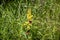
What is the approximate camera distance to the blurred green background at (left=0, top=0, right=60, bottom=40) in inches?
125

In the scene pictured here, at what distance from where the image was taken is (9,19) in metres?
3.27

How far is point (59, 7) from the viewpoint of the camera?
11.9 feet

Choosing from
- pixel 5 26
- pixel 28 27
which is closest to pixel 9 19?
pixel 5 26

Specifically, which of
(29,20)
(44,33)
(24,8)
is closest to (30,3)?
(24,8)

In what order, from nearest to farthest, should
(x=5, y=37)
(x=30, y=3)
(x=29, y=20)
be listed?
(x=5, y=37), (x=29, y=20), (x=30, y=3)

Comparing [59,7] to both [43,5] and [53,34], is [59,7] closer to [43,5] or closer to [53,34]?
[43,5]

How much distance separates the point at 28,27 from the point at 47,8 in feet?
1.91

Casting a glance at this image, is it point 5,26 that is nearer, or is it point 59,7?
point 5,26

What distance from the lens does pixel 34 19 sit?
3.43 metres

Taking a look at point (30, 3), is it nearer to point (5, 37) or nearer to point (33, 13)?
point (33, 13)

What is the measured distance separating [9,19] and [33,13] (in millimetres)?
481

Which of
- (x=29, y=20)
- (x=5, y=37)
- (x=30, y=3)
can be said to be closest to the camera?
(x=5, y=37)

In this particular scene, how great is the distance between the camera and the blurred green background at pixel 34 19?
10.4 ft

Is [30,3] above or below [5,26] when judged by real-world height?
above
